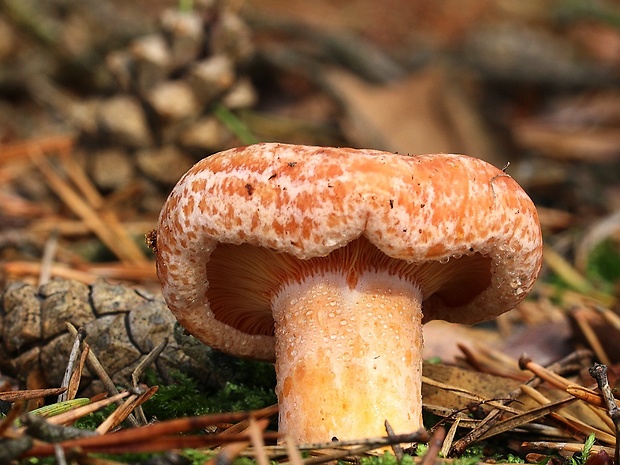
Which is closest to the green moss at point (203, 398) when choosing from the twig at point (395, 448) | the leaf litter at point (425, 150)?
the leaf litter at point (425, 150)

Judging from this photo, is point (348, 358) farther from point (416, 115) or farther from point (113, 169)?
point (416, 115)

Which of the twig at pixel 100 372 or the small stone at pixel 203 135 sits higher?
the small stone at pixel 203 135

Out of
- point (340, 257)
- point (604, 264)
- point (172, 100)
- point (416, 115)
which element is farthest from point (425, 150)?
point (340, 257)

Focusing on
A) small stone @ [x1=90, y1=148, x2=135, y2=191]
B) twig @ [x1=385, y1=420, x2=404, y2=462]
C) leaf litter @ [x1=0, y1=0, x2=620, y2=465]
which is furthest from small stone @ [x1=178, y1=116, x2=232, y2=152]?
twig @ [x1=385, y1=420, x2=404, y2=462]

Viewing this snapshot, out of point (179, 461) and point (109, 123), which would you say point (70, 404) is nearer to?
point (179, 461)

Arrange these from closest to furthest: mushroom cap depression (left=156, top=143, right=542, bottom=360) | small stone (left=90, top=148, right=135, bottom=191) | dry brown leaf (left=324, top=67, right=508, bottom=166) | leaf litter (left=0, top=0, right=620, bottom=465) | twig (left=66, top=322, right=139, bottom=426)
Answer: mushroom cap depression (left=156, top=143, right=542, bottom=360), leaf litter (left=0, top=0, right=620, bottom=465), twig (left=66, top=322, right=139, bottom=426), small stone (left=90, top=148, right=135, bottom=191), dry brown leaf (left=324, top=67, right=508, bottom=166)

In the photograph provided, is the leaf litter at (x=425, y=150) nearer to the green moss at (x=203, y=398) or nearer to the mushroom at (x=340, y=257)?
the green moss at (x=203, y=398)

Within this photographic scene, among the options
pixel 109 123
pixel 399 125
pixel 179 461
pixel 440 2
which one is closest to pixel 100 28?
pixel 109 123

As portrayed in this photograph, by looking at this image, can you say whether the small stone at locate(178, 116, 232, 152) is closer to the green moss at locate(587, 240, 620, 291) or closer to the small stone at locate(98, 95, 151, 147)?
the small stone at locate(98, 95, 151, 147)
